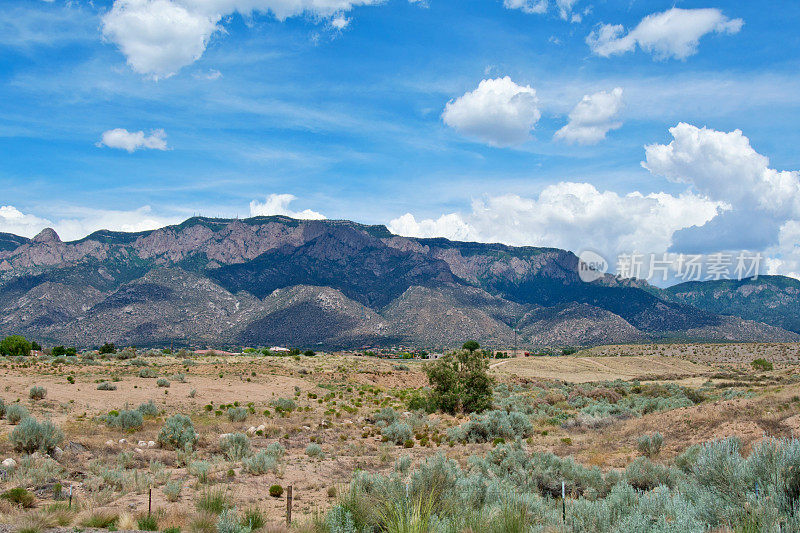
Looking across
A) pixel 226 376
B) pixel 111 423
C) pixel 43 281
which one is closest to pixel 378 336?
pixel 226 376

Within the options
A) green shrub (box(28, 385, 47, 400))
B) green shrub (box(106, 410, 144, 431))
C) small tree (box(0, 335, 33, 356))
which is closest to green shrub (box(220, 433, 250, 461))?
green shrub (box(106, 410, 144, 431))

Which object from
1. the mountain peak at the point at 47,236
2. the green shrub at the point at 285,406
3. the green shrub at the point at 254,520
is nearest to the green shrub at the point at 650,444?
the green shrub at the point at 254,520

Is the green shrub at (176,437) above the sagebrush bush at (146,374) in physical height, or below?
above

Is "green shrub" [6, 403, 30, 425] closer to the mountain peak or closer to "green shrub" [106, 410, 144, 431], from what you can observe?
"green shrub" [106, 410, 144, 431]

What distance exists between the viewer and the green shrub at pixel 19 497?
1037 centimetres

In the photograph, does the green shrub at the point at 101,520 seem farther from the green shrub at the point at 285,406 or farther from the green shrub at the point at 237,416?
the green shrub at the point at 285,406

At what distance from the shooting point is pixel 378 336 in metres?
124

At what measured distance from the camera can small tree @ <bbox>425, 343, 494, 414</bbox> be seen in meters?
30.7

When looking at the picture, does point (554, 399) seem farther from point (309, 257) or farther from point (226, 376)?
point (309, 257)

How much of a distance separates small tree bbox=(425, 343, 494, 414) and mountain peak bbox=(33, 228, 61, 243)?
691 feet

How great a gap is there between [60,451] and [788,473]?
1808 centimetres

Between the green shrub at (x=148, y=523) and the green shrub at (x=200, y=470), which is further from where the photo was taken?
the green shrub at (x=200, y=470)

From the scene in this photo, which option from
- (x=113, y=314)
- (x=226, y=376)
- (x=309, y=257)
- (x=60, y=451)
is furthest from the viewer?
(x=309, y=257)

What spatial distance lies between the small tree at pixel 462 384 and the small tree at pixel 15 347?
62.9 m
